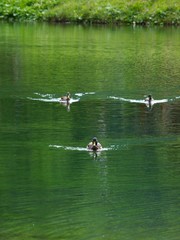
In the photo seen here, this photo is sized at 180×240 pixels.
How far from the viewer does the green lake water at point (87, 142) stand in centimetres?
2677

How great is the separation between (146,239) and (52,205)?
4.49 m

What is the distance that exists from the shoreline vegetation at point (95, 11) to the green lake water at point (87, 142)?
26621 millimetres

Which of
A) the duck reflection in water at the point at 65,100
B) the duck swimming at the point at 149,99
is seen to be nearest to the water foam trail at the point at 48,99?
the duck reflection in water at the point at 65,100

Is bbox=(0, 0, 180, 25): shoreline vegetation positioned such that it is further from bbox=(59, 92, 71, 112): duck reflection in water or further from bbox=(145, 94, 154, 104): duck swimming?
bbox=(59, 92, 71, 112): duck reflection in water

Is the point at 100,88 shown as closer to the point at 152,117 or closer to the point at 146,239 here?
the point at 152,117

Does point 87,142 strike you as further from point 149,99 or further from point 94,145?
point 149,99

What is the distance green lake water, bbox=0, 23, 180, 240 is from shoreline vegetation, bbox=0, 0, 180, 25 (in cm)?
2662

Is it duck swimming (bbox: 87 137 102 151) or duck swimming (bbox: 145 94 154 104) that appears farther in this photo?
duck swimming (bbox: 145 94 154 104)

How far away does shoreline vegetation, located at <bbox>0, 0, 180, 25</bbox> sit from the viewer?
320 ft

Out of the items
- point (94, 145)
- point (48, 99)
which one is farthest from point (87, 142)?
point (48, 99)

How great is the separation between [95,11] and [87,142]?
61.4 meters

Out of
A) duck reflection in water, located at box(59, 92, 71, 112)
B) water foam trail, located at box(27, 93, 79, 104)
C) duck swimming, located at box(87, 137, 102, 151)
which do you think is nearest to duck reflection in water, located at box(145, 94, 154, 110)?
water foam trail, located at box(27, 93, 79, 104)

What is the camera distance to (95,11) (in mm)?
97750

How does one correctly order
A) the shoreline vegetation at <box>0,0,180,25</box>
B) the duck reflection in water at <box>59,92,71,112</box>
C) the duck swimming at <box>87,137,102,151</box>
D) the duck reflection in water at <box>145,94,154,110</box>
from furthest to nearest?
the shoreline vegetation at <box>0,0,180,25</box> → the duck reflection in water at <box>145,94,154,110</box> → the duck reflection in water at <box>59,92,71,112</box> → the duck swimming at <box>87,137,102,151</box>
